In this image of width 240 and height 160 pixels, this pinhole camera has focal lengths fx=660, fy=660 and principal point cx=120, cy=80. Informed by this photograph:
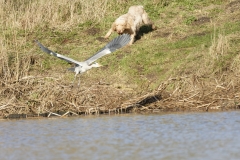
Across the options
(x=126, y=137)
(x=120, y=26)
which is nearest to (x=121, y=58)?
(x=120, y=26)

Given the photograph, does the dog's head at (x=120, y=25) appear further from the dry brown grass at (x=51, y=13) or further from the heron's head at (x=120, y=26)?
the dry brown grass at (x=51, y=13)

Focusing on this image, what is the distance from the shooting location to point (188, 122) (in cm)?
1127

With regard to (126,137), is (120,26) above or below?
above

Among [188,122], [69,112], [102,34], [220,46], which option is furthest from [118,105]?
[102,34]

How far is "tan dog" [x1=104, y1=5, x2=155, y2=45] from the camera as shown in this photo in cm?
1638

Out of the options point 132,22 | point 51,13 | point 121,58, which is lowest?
point 121,58

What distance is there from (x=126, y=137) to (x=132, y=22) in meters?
6.79

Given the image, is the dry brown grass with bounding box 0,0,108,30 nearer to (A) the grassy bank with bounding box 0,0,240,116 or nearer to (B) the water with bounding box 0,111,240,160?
(A) the grassy bank with bounding box 0,0,240,116

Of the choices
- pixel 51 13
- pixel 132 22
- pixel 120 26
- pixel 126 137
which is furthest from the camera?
pixel 51 13

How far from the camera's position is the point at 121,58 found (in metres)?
15.2

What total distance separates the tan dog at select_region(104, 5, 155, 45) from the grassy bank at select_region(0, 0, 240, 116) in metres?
0.28

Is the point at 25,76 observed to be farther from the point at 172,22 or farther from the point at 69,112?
the point at 172,22

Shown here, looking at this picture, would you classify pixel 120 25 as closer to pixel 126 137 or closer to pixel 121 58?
pixel 121 58

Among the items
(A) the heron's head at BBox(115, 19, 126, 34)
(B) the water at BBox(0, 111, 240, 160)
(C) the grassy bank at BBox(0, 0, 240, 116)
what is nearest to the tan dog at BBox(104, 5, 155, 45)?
(A) the heron's head at BBox(115, 19, 126, 34)
